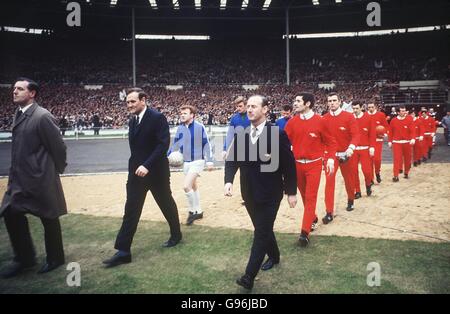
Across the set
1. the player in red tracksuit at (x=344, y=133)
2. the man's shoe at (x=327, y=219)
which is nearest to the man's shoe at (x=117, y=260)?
the man's shoe at (x=327, y=219)

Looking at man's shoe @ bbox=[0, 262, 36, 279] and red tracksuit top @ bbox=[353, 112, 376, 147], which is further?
red tracksuit top @ bbox=[353, 112, 376, 147]

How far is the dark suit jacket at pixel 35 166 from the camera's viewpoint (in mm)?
4215

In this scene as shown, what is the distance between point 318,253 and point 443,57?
4437 cm

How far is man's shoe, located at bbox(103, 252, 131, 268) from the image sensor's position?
446 centimetres

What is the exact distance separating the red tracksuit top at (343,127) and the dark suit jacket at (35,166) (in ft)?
14.8

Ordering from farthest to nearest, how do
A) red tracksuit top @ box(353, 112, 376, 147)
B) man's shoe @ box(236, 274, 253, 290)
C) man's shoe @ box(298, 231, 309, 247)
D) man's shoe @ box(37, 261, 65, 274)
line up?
red tracksuit top @ box(353, 112, 376, 147), man's shoe @ box(298, 231, 309, 247), man's shoe @ box(37, 261, 65, 274), man's shoe @ box(236, 274, 253, 290)

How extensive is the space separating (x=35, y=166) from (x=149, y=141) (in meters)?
1.37

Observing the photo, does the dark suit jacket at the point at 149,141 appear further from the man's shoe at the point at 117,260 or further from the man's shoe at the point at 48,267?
the man's shoe at the point at 48,267

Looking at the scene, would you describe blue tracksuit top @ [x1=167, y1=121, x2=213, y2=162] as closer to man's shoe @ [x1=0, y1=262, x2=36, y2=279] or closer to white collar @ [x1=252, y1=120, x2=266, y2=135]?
white collar @ [x1=252, y1=120, x2=266, y2=135]

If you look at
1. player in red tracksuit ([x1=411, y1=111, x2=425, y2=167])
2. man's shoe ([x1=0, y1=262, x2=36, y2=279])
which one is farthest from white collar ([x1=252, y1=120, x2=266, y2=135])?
player in red tracksuit ([x1=411, y1=111, x2=425, y2=167])

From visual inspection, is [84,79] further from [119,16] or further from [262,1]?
[262,1]

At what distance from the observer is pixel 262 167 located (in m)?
3.94

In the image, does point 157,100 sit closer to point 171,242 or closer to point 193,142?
point 193,142

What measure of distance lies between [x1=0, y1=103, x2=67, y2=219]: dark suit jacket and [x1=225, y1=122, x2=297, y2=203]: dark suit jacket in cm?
221
